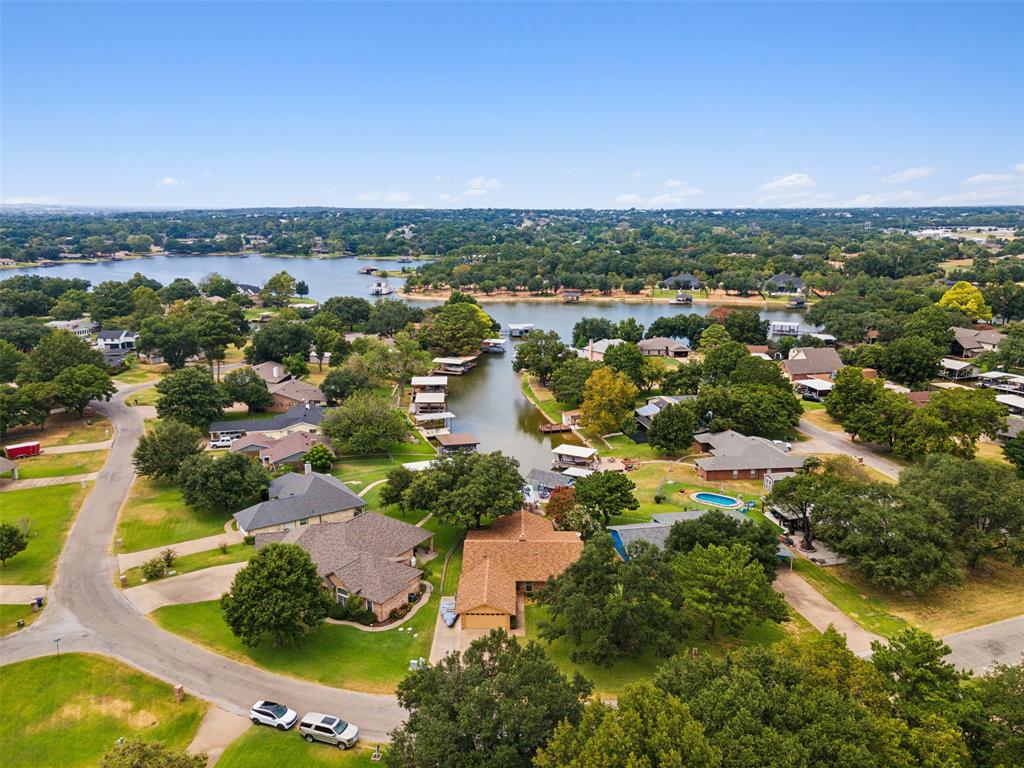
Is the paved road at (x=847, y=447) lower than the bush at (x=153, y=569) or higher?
lower

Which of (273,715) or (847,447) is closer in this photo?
(273,715)

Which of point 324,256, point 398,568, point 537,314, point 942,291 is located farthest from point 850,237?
point 398,568

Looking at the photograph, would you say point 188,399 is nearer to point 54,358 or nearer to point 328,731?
point 54,358

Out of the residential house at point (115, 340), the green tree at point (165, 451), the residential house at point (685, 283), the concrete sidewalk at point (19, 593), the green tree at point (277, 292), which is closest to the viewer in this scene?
the concrete sidewalk at point (19, 593)

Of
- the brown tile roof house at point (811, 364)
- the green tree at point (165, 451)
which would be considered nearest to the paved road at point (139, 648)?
the green tree at point (165, 451)

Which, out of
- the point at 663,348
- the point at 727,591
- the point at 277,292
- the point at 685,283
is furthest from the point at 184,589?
the point at 685,283

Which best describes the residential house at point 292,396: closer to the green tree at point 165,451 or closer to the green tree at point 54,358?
the green tree at point 165,451

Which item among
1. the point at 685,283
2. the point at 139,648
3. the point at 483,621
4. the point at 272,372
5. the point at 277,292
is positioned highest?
the point at 277,292
